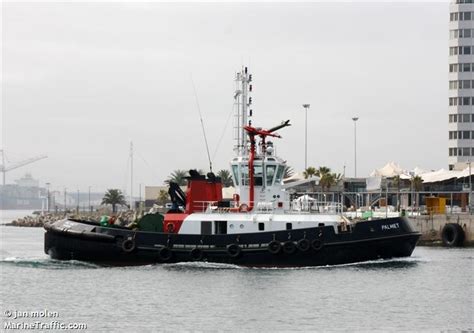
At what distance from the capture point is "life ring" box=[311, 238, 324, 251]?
1649 inches

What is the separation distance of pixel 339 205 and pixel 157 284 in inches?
380

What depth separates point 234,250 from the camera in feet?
138

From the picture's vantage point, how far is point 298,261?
139ft

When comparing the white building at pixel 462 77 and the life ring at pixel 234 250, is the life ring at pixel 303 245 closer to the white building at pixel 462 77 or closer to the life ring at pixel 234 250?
the life ring at pixel 234 250

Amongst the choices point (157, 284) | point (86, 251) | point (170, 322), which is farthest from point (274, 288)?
point (86, 251)

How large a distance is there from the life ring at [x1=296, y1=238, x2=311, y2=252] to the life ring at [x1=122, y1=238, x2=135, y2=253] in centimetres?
662

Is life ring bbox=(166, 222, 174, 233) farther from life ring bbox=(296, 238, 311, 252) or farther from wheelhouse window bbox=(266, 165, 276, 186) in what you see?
life ring bbox=(296, 238, 311, 252)

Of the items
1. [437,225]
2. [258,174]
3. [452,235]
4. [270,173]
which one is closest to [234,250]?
[258,174]

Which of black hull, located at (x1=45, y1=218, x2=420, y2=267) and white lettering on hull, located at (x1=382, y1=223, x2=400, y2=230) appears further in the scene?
white lettering on hull, located at (x1=382, y1=223, x2=400, y2=230)

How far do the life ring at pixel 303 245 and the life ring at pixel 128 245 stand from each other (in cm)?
662

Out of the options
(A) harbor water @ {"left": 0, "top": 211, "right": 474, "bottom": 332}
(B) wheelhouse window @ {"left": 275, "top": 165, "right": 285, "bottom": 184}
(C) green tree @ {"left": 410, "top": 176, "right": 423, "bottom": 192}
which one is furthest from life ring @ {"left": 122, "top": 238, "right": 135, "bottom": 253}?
(C) green tree @ {"left": 410, "top": 176, "right": 423, "bottom": 192}

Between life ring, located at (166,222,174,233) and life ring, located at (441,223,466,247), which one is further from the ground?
life ring, located at (166,222,174,233)

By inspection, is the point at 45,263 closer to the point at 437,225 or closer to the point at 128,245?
the point at 128,245

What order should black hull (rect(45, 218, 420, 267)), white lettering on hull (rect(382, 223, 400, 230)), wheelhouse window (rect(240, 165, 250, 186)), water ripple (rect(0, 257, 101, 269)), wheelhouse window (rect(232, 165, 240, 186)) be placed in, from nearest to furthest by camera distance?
black hull (rect(45, 218, 420, 267))
white lettering on hull (rect(382, 223, 400, 230))
water ripple (rect(0, 257, 101, 269))
wheelhouse window (rect(240, 165, 250, 186))
wheelhouse window (rect(232, 165, 240, 186))
